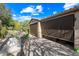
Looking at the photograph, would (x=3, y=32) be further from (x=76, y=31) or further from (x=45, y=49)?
(x=76, y=31)

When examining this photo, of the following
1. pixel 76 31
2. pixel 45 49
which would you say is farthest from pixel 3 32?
pixel 76 31

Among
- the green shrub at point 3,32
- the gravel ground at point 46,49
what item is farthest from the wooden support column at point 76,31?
the green shrub at point 3,32

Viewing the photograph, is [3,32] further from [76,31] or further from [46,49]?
[76,31]

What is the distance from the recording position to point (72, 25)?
2.41 meters

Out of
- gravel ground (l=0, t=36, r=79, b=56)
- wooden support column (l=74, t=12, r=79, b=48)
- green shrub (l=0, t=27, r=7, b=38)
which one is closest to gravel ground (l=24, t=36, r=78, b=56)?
gravel ground (l=0, t=36, r=79, b=56)

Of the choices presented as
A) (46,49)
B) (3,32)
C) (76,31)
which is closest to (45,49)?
(46,49)

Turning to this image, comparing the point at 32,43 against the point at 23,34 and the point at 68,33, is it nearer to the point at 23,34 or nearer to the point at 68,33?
the point at 23,34

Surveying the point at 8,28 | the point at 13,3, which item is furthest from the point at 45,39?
the point at 13,3

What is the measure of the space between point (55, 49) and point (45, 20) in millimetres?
653

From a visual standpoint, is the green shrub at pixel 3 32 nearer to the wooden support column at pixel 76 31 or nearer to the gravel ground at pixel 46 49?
the gravel ground at pixel 46 49

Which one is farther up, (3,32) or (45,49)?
(3,32)

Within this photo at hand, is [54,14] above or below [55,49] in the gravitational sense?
above

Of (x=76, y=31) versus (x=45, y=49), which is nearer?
(x=76, y=31)

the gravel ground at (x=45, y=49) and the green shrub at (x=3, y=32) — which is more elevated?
the green shrub at (x=3, y=32)
